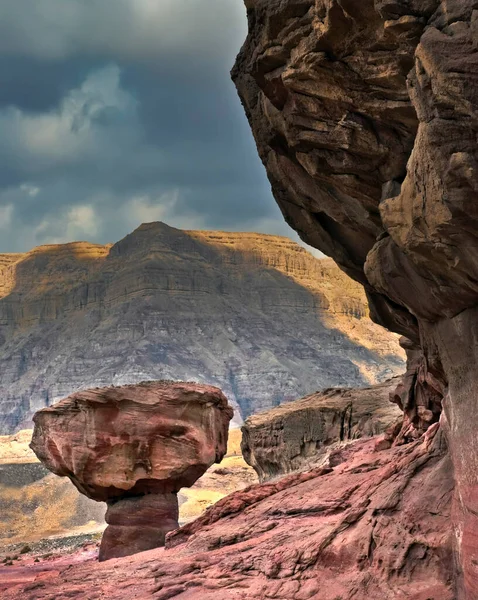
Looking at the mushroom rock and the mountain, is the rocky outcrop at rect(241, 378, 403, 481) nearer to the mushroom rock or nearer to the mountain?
the mushroom rock

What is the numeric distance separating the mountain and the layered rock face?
11727cm

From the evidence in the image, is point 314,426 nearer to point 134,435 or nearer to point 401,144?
point 134,435

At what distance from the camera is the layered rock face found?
651 centimetres

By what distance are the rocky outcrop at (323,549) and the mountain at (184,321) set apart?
113 m

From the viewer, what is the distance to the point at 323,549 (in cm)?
950

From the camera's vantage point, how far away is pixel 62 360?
143 metres

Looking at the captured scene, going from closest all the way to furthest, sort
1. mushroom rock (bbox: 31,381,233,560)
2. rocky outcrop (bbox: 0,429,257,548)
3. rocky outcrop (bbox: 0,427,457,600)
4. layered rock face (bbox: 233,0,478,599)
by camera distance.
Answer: layered rock face (bbox: 233,0,478,599)
rocky outcrop (bbox: 0,427,457,600)
mushroom rock (bbox: 31,381,233,560)
rocky outcrop (bbox: 0,429,257,548)

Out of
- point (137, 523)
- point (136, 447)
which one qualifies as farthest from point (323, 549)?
point (137, 523)

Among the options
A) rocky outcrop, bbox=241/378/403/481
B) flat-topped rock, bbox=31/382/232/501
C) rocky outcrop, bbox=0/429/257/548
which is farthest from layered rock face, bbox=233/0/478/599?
rocky outcrop, bbox=0/429/257/548

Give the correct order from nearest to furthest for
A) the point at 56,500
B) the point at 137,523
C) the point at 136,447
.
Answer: the point at 136,447 → the point at 137,523 → the point at 56,500

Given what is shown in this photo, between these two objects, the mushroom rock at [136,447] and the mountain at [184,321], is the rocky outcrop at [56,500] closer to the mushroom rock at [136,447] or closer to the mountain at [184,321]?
the mushroom rock at [136,447]

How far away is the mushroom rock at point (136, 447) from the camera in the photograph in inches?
849

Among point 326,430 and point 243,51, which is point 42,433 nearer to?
point 326,430

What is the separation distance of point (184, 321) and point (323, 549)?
5273 inches
